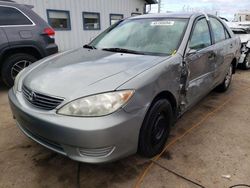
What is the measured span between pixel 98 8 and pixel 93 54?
365 inches

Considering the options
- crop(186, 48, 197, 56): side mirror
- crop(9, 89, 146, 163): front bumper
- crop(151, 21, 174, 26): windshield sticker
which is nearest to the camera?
crop(9, 89, 146, 163): front bumper

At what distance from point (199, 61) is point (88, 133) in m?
1.93

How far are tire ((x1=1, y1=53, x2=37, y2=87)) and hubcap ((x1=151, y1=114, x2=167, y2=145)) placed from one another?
3.57m

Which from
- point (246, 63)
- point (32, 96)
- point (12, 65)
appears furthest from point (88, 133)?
point (246, 63)

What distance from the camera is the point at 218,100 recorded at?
4.55m

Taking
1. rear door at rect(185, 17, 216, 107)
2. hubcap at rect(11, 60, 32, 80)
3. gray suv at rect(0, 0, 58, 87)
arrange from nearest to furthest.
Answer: rear door at rect(185, 17, 216, 107) < gray suv at rect(0, 0, 58, 87) < hubcap at rect(11, 60, 32, 80)

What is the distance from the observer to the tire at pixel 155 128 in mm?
2271

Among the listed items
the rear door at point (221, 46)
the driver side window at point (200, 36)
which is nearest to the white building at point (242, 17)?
the rear door at point (221, 46)

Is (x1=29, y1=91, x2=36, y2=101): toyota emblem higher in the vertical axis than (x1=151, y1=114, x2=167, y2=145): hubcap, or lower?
higher

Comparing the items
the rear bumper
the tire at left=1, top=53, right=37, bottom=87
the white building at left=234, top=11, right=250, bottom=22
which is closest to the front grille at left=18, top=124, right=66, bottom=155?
the tire at left=1, top=53, right=37, bottom=87

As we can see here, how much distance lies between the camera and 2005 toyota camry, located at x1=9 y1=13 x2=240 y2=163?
1962 millimetres

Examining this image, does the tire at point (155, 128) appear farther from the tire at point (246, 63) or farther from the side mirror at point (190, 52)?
the tire at point (246, 63)

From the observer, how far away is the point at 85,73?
7.59 feet

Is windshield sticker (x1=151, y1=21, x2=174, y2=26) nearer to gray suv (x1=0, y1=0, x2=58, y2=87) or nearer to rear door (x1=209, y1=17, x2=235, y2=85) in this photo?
rear door (x1=209, y1=17, x2=235, y2=85)
